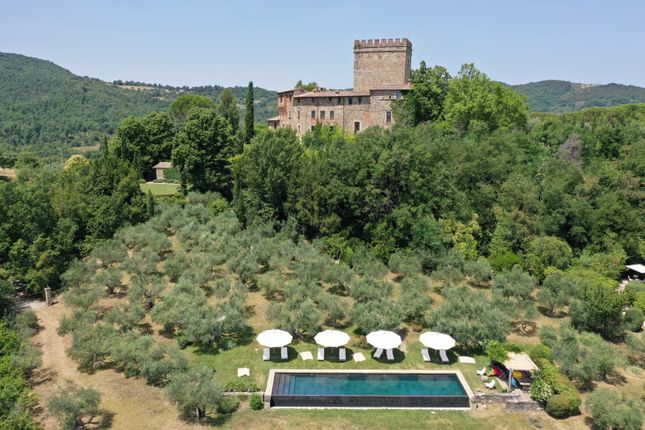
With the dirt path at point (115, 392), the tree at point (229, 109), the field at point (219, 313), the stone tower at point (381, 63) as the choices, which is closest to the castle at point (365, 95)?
the stone tower at point (381, 63)

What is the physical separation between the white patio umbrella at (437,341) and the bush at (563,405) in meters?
5.25

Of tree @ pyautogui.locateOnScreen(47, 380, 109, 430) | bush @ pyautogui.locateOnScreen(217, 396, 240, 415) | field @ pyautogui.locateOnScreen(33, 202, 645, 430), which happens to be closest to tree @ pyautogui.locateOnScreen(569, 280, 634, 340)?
field @ pyautogui.locateOnScreen(33, 202, 645, 430)

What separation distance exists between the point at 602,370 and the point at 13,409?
92.0 ft

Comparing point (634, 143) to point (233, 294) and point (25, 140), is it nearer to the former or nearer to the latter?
point (233, 294)

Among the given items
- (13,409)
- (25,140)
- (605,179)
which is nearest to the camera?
(13,409)

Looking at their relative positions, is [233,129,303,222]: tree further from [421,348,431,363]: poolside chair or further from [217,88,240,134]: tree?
[217,88,240,134]: tree

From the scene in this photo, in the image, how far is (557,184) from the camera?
4081 centimetres

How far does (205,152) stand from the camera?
49.5 meters

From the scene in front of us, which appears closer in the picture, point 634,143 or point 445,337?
point 445,337

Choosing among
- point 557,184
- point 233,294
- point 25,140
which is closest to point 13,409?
point 233,294

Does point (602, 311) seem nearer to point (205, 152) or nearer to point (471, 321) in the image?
point (471, 321)

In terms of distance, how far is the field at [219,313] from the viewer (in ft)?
67.5

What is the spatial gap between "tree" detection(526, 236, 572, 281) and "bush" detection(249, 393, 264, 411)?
81.0 ft

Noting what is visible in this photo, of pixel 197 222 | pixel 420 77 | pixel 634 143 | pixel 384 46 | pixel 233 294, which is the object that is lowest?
pixel 233 294
